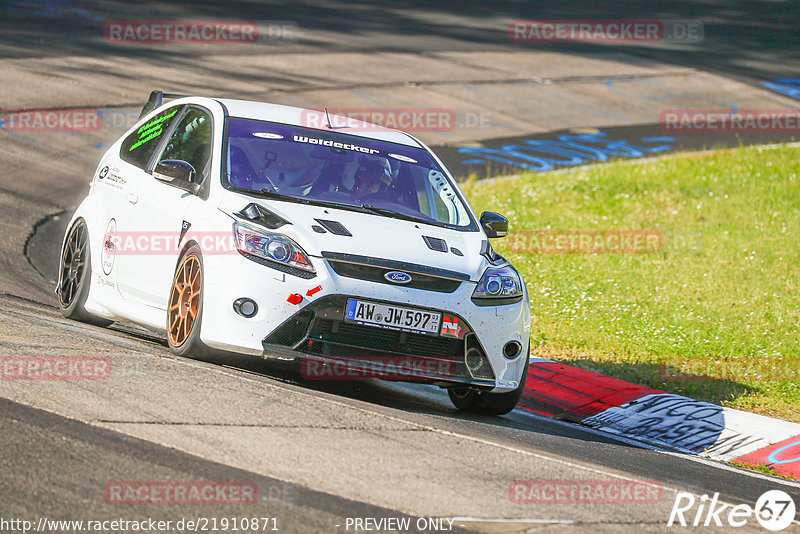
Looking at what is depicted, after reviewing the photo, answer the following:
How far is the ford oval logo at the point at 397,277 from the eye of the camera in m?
6.70

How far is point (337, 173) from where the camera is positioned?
306 inches

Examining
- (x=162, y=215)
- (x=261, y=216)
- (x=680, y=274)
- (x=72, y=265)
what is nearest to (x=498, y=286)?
(x=261, y=216)

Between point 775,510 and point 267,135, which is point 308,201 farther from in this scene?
point 775,510

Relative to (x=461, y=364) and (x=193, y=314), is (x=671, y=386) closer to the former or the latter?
(x=461, y=364)

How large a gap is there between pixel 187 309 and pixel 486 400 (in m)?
2.06

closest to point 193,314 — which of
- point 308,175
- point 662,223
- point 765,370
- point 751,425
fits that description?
point 308,175

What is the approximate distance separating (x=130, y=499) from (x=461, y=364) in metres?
2.86

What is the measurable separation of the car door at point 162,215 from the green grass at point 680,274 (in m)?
4.07

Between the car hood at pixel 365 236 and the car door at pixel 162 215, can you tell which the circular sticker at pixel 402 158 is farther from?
the car door at pixel 162 215

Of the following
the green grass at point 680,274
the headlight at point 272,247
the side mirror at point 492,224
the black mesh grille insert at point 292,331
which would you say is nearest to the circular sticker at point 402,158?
the side mirror at point 492,224

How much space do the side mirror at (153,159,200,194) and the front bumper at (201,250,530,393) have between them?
2.70 ft

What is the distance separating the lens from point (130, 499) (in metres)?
4.48

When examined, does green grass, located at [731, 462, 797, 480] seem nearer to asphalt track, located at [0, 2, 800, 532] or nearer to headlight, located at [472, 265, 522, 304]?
asphalt track, located at [0, 2, 800, 532]

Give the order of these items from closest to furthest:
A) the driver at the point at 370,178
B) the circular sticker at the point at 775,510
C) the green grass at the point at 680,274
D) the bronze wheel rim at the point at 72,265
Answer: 1. the circular sticker at the point at 775,510
2. the driver at the point at 370,178
3. the bronze wheel rim at the point at 72,265
4. the green grass at the point at 680,274
